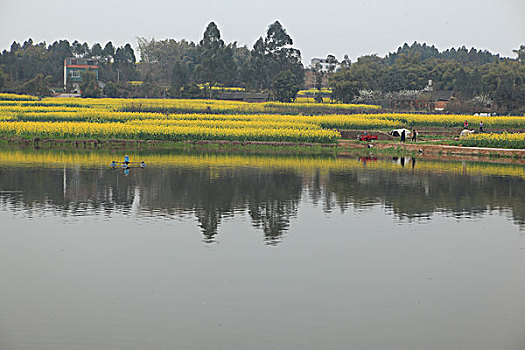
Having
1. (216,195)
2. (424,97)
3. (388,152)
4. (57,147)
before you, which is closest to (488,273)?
(216,195)

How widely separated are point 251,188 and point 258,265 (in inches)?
556

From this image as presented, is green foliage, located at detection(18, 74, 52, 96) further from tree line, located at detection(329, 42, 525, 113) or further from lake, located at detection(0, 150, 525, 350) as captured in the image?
lake, located at detection(0, 150, 525, 350)

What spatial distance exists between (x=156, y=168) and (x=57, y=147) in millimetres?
17773

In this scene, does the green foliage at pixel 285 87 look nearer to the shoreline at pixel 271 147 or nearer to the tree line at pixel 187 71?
the tree line at pixel 187 71

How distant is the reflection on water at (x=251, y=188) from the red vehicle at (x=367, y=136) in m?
11.6

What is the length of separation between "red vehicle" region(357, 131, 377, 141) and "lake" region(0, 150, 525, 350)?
80.2ft

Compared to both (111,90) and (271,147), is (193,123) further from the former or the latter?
(111,90)

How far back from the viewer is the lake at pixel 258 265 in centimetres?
1227

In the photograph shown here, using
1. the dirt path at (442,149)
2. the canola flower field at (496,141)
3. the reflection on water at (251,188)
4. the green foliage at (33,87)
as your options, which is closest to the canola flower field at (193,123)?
the canola flower field at (496,141)

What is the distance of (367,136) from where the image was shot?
2234 inches

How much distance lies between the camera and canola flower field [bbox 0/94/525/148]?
5444 cm

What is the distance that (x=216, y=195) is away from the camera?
28094mm

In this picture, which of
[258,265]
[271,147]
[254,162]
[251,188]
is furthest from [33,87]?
[258,265]

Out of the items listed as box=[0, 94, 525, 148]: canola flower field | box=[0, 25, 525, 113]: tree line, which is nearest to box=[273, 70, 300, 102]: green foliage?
box=[0, 25, 525, 113]: tree line
